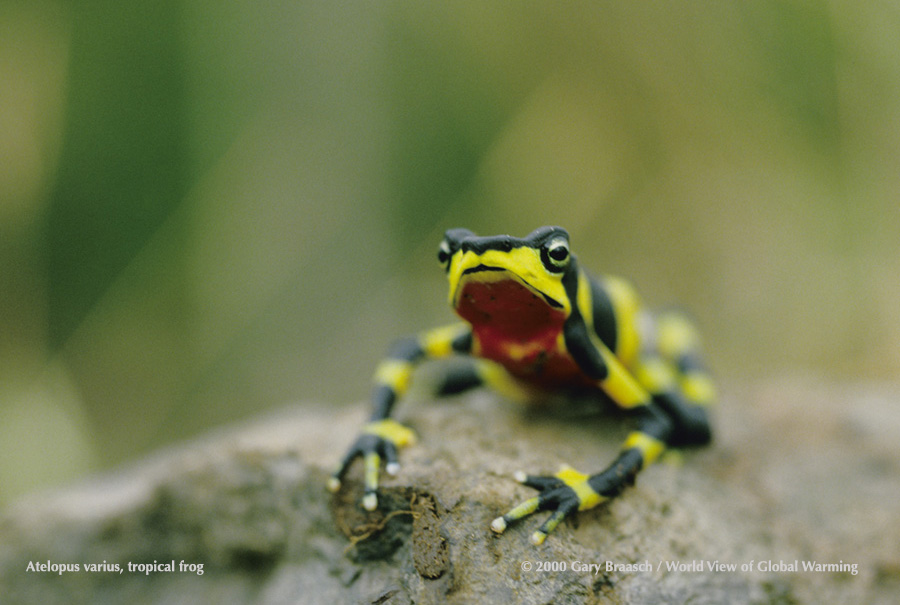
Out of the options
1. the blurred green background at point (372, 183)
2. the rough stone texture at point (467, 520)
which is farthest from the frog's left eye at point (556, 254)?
the blurred green background at point (372, 183)

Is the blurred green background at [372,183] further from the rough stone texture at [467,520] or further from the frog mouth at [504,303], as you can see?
the frog mouth at [504,303]

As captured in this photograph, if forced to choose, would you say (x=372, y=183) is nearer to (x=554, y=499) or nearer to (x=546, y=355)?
(x=546, y=355)

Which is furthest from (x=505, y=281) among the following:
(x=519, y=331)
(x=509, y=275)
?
(x=519, y=331)

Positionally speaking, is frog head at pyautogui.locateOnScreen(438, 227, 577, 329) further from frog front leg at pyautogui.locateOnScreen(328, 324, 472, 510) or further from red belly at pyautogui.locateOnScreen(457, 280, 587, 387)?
frog front leg at pyautogui.locateOnScreen(328, 324, 472, 510)

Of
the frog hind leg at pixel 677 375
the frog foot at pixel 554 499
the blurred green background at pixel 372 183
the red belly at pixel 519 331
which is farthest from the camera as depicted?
the blurred green background at pixel 372 183

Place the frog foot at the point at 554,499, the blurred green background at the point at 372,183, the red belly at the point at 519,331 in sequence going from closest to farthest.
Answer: the frog foot at the point at 554,499 → the red belly at the point at 519,331 → the blurred green background at the point at 372,183

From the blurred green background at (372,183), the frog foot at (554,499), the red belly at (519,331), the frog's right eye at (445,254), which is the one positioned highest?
the blurred green background at (372,183)

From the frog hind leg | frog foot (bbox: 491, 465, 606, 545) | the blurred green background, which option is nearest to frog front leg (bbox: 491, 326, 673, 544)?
frog foot (bbox: 491, 465, 606, 545)
